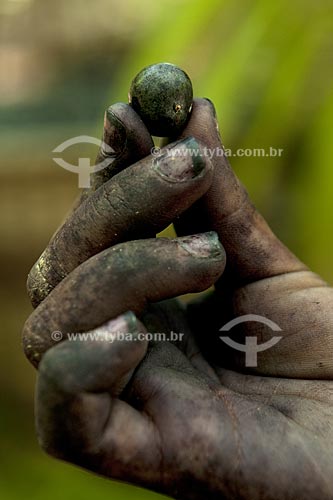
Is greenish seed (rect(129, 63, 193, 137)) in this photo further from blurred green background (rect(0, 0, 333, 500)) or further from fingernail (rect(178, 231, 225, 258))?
blurred green background (rect(0, 0, 333, 500))

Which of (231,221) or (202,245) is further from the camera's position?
(231,221)

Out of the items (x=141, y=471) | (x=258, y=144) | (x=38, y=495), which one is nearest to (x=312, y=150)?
(x=258, y=144)

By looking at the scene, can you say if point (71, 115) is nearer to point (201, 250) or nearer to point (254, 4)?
→ point (254, 4)

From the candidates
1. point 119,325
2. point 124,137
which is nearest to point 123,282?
point 119,325

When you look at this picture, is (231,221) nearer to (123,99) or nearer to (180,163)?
(180,163)

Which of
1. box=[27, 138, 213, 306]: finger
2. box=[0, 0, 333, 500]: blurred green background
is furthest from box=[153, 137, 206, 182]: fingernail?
box=[0, 0, 333, 500]: blurred green background

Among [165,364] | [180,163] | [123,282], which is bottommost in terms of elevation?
[165,364]

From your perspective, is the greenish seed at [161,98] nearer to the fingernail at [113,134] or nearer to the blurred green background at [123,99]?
the fingernail at [113,134]

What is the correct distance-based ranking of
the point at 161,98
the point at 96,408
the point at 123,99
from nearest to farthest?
the point at 96,408, the point at 161,98, the point at 123,99
